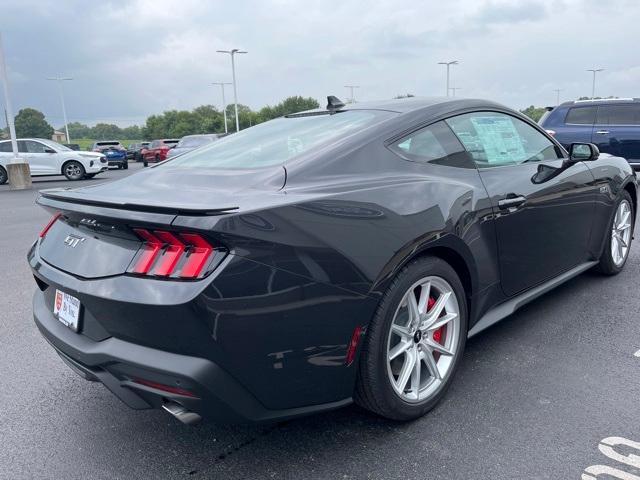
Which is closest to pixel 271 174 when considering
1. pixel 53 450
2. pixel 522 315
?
pixel 53 450

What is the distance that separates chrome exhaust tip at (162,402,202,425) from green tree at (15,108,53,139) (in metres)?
77.6

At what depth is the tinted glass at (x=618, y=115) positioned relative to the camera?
34.6 feet

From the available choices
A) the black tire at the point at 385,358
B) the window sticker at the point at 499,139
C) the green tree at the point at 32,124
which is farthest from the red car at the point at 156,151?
the green tree at the point at 32,124

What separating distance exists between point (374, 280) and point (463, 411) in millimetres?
919

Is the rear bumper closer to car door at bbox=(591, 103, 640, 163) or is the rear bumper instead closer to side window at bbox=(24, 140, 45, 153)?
car door at bbox=(591, 103, 640, 163)

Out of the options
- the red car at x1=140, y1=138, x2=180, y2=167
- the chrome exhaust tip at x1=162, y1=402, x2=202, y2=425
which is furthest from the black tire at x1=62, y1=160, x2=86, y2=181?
the chrome exhaust tip at x1=162, y1=402, x2=202, y2=425

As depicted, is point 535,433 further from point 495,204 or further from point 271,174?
point 271,174

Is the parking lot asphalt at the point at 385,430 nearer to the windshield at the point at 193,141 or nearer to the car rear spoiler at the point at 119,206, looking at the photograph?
the car rear spoiler at the point at 119,206

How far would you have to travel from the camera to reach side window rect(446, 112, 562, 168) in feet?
9.77

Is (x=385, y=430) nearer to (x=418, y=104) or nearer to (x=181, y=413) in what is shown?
(x=181, y=413)

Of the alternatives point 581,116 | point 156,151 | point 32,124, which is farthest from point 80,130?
point 581,116

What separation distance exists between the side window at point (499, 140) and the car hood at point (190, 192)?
4.08 ft

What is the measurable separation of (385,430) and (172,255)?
1290mm

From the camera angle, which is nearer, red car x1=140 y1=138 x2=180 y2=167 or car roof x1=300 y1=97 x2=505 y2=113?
car roof x1=300 y1=97 x2=505 y2=113
